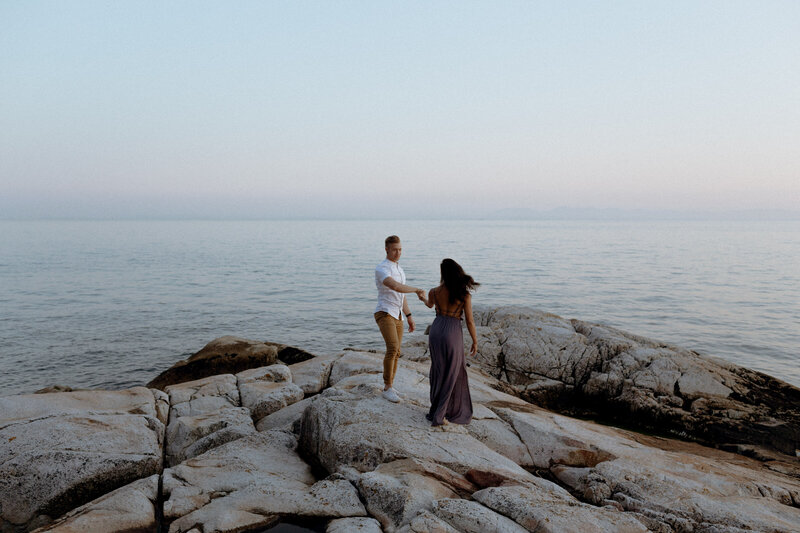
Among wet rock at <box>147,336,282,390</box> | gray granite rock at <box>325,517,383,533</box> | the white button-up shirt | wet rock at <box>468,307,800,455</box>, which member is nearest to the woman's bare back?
the white button-up shirt

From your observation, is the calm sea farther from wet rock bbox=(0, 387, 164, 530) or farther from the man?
the man

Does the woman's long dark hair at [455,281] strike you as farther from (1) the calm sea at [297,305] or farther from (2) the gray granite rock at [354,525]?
(1) the calm sea at [297,305]

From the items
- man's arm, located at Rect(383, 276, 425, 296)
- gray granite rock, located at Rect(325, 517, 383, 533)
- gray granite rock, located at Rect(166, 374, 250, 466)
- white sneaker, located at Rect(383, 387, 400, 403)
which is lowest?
gray granite rock, located at Rect(166, 374, 250, 466)

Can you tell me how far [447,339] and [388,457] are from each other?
198 cm

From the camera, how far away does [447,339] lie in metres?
7.33

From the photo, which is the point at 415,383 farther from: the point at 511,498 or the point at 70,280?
the point at 70,280

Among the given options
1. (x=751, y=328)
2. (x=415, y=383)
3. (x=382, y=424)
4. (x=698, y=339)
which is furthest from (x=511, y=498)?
(x=751, y=328)

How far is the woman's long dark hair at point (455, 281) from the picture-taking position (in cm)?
706

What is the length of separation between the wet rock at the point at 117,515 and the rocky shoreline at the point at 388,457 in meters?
0.02

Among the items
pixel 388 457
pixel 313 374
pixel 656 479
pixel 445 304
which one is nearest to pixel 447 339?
pixel 445 304

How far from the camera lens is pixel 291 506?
5516 mm

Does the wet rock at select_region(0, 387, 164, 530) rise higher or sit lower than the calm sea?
higher

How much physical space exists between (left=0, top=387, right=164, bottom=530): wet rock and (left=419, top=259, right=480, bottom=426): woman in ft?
14.9

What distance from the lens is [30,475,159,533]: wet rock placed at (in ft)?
17.1
